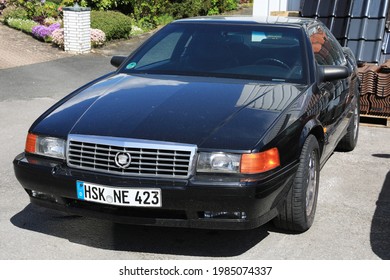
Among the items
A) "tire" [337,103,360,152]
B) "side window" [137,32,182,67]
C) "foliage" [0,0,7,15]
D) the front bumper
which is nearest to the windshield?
"side window" [137,32,182,67]

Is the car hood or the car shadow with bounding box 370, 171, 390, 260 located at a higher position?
the car hood

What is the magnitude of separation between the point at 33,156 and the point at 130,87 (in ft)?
3.30

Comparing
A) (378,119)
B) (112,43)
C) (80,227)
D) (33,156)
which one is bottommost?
(112,43)

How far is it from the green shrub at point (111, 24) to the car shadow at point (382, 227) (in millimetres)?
10718

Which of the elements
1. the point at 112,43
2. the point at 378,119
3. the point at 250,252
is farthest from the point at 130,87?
the point at 112,43

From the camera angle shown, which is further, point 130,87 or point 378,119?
point 378,119

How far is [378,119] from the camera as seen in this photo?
28.7 feet

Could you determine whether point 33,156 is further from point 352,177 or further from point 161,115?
point 352,177

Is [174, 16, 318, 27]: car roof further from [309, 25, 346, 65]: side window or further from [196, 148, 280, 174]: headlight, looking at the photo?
[196, 148, 280, 174]: headlight

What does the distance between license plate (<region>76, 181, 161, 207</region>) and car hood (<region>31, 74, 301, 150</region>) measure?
35 centimetres

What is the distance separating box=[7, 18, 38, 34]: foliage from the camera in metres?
16.4

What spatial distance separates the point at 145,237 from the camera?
4.86 meters

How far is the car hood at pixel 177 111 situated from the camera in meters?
4.29

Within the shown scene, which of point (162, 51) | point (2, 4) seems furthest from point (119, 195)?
point (2, 4)
